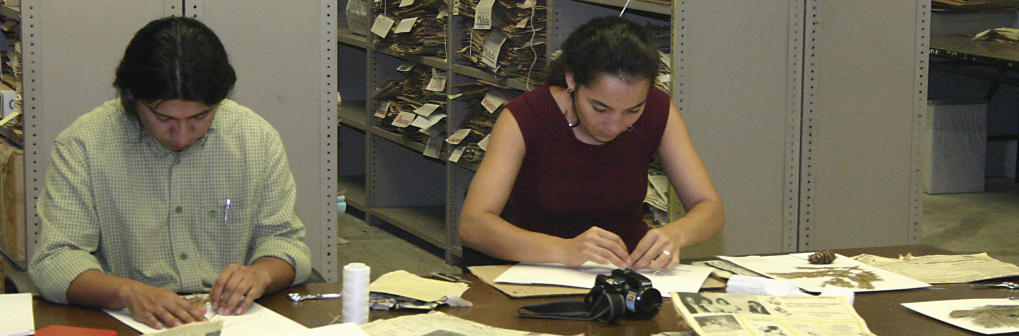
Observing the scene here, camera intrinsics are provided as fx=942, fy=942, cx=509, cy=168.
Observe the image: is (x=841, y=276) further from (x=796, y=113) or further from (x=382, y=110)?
(x=382, y=110)

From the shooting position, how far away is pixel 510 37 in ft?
13.2

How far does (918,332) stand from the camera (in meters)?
1.57

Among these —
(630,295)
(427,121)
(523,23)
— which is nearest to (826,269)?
(630,295)

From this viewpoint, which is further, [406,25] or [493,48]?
[406,25]

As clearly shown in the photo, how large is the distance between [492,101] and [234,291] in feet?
8.76

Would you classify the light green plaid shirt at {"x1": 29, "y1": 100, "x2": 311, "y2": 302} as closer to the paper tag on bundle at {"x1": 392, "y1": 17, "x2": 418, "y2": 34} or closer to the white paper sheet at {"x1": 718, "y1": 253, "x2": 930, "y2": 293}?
the white paper sheet at {"x1": 718, "y1": 253, "x2": 930, "y2": 293}

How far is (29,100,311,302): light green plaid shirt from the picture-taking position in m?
1.78

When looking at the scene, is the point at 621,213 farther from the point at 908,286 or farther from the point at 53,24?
the point at 53,24

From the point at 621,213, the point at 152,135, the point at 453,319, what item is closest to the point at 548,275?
the point at 453,319

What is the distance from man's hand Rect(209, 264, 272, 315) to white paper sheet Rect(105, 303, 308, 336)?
16 mm

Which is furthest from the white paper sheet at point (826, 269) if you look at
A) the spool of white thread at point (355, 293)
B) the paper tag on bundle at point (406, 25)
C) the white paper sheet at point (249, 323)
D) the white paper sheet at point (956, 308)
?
the paper tag on bundle at point (406, 25)

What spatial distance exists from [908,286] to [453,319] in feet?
3.02

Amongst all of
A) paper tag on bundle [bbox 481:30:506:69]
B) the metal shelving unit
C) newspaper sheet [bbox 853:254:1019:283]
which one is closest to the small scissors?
newspaper sheet [bbox 853:254:1019:283]

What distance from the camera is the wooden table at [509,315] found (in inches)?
60.9
